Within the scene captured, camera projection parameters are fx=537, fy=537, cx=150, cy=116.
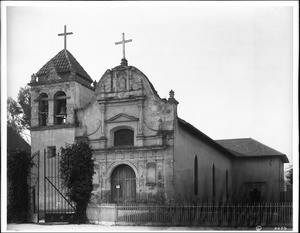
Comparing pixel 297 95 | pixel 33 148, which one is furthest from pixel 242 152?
pixel 297 95

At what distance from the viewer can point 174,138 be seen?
27.9m

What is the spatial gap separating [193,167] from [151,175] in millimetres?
4988

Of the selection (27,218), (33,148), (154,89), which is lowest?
(27,218)

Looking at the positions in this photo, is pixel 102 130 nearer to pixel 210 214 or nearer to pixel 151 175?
pixel 151 175

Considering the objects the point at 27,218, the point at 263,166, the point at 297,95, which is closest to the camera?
the point at 297,95

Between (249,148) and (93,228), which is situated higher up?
(249,148)

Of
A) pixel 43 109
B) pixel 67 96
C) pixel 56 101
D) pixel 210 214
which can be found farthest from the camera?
pixel 43 109

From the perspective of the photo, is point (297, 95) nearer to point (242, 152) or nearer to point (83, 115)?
point (83, 115)

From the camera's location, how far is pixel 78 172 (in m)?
27.0

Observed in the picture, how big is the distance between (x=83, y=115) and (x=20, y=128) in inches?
436

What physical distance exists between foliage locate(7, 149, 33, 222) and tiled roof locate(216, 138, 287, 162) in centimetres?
2368

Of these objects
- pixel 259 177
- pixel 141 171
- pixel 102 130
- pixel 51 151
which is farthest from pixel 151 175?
pixel 259 177

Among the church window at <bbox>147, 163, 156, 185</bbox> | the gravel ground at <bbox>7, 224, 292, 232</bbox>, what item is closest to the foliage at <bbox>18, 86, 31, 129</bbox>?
the church window at <bbox>147, 163, 156, 185</bbox>

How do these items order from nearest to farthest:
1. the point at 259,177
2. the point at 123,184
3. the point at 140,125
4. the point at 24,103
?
1. the point at 140,125
2. the point at 123,184
3. the point at 24,103
4. the point at 259,177
